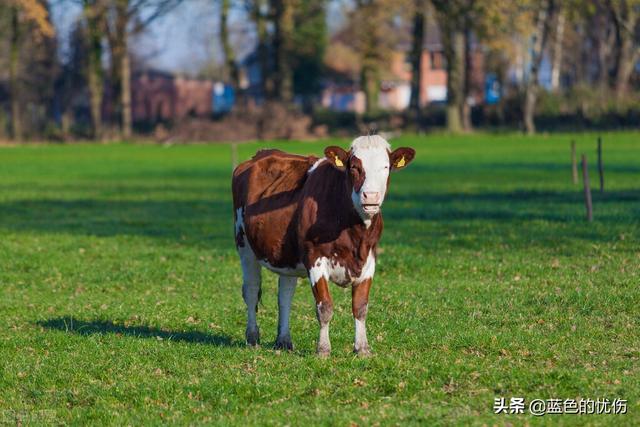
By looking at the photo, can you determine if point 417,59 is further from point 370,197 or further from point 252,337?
point 370,197

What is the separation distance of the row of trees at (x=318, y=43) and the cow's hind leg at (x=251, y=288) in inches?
2142

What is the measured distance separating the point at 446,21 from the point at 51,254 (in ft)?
205

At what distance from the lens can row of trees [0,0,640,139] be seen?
81.3 meters

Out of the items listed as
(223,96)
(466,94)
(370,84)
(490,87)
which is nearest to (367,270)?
(466,94)

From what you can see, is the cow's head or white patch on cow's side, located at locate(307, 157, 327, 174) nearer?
the cow's head

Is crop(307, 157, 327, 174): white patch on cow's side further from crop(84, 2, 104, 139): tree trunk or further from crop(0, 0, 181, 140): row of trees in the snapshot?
crop(84, 2, 104, 139): tree trunk

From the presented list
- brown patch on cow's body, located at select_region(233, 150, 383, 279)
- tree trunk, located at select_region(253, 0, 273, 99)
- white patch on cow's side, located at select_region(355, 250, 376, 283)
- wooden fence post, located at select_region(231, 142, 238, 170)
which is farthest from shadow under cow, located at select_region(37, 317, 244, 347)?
tree trunk, located at select_region(253, 0, 273, 99)

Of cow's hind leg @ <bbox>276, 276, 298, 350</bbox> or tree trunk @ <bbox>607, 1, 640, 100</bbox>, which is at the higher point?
tree trunk @ <bbox>607, 1, 640, 100</bbox>

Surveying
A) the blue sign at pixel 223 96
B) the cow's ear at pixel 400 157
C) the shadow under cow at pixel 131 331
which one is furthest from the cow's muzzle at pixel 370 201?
the blue sign at pixel 223 96

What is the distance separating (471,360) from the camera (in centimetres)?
1301

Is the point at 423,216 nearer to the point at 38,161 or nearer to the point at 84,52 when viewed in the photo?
the point at 38,161

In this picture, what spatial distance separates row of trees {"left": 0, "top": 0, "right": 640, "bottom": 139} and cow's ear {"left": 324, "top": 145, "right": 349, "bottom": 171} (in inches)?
2190

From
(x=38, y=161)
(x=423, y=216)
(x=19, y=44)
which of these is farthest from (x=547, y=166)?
(x=19, y=44)

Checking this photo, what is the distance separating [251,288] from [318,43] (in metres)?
111
